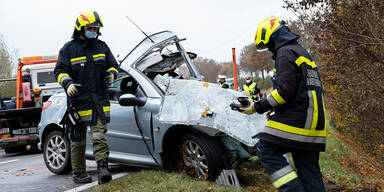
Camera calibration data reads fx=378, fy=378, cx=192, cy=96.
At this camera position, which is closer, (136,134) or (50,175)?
(136,134)

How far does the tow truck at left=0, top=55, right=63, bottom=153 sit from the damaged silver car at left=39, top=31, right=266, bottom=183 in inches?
207

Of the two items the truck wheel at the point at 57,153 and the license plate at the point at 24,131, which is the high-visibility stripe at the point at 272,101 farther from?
the license plate at the point at 24,131

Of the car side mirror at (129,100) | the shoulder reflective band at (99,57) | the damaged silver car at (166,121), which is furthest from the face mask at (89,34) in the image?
the car side mirror at (129,100)

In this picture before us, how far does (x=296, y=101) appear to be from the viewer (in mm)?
3039

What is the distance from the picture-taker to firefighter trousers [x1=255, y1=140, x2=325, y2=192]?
3.00 metres

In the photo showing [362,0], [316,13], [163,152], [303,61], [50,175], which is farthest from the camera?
[316,13]

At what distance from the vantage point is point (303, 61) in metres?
3.03

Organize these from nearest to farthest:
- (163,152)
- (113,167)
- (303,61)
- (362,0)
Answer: (303,61) < (163,152) < (362,0) < (113,167)

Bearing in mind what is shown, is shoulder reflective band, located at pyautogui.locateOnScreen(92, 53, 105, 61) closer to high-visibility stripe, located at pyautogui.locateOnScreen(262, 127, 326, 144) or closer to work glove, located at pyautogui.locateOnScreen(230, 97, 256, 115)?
work glove, located at pyautogui.locateOnScreen(230, 97, 256, 115)

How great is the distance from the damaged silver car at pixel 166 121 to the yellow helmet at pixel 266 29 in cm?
104

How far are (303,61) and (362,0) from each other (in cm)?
317

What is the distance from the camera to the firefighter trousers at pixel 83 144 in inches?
177

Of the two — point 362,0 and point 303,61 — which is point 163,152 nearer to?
point 303,61

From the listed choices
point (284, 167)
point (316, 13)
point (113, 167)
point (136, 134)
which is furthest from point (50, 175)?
point (316, 13)
